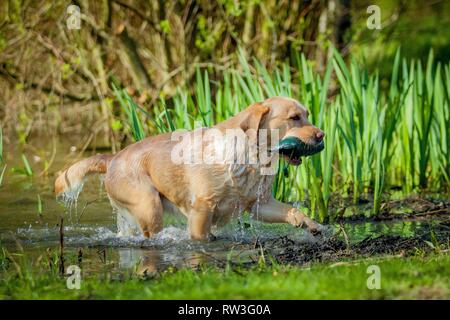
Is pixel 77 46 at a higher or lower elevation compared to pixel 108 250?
higher

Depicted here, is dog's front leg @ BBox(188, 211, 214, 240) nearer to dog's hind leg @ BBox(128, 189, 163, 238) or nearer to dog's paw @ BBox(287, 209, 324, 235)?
dog's hind leg @ BBox(128, 189, 163, 238)

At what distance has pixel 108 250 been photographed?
5.91 meters

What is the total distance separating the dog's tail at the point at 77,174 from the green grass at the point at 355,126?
0.75 m

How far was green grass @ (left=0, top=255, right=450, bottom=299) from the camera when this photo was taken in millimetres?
4055

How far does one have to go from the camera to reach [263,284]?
4.21m

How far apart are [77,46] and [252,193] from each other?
6.06m

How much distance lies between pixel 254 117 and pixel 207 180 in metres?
0.57

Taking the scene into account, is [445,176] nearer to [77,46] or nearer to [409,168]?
[409,168]
